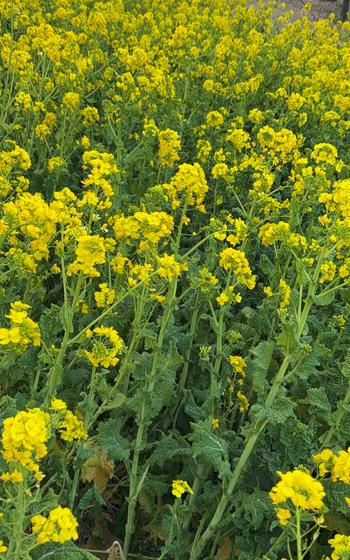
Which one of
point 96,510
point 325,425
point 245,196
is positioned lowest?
point 96,510

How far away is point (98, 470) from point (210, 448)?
0.52m

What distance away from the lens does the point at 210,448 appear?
2301 mm

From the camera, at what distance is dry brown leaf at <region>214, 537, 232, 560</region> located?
8.25 feet

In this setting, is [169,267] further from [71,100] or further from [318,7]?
[318,7]

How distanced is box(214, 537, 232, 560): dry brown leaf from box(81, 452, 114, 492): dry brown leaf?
51 cm

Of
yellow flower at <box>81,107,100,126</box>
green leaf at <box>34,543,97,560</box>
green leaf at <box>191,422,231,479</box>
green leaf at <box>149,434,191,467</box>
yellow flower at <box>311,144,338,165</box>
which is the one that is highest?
yellow flower at <box>311,144,338,165</box>

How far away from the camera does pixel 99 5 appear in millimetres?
7441

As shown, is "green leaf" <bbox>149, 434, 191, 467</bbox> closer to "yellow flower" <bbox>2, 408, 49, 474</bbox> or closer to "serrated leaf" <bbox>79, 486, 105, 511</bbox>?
"serrated leaf" <bbox>79, 486, 105, 511</bbox>

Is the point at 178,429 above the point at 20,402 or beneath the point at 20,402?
beneath

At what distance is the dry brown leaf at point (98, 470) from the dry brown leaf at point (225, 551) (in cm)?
51

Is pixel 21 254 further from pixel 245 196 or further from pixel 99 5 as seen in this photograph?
pixel 99 5

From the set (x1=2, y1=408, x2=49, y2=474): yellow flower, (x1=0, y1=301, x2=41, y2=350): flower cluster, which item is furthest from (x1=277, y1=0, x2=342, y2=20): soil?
(x1=2, y1=408, x2=49, y2=474): yellow flower

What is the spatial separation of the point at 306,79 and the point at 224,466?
4.99 metres

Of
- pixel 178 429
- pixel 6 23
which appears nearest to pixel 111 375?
pixel 178 429
